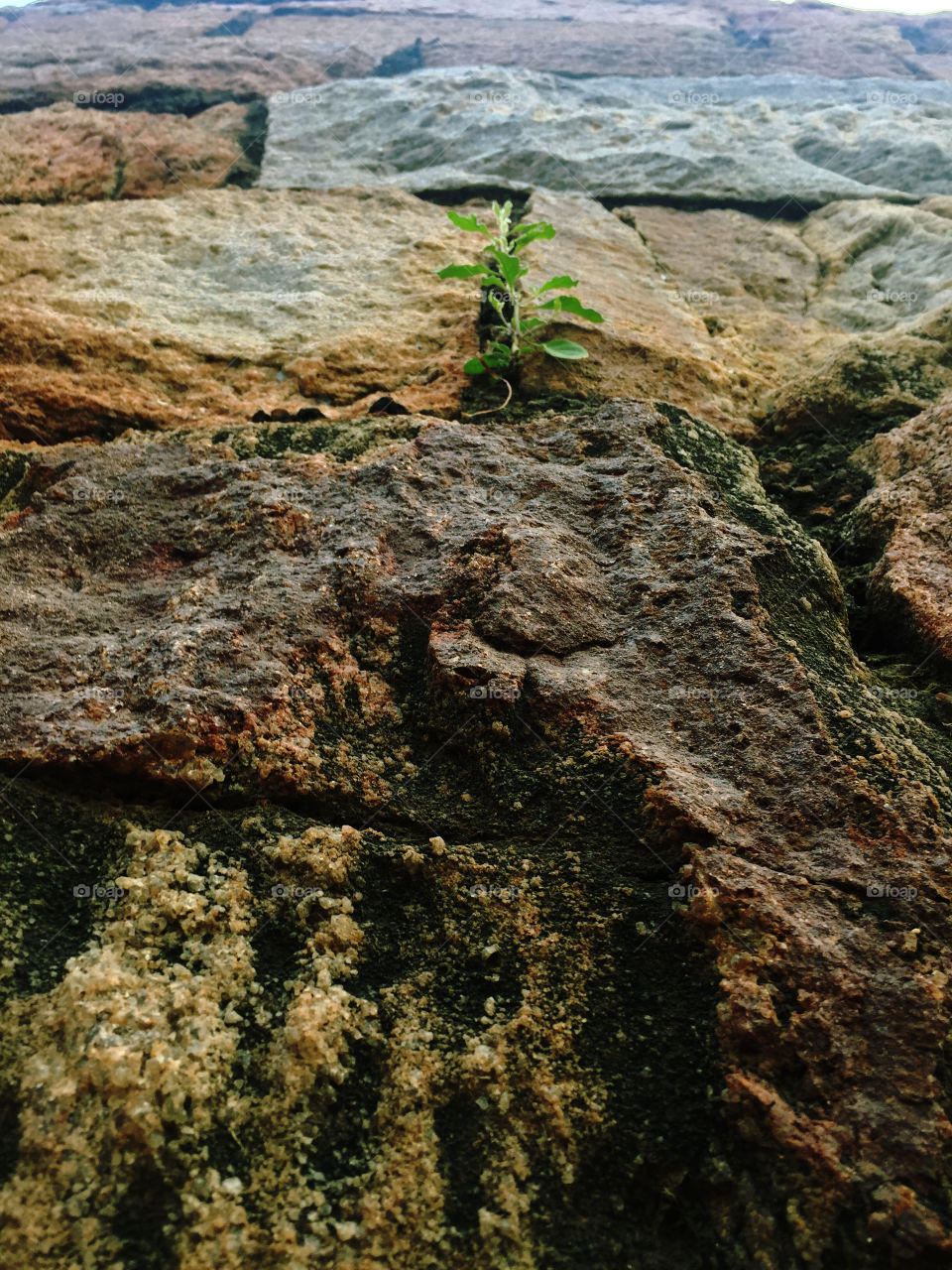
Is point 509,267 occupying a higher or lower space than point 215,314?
higher

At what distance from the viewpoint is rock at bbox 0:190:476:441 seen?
233 cm

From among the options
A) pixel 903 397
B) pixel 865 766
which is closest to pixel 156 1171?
pixel 865 766

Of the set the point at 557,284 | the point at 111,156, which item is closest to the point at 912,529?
the point at 557,284

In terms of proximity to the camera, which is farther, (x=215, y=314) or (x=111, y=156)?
(x=111, y=156)

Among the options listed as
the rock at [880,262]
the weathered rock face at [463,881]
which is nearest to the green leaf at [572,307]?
the weathered rock face at [463,881]

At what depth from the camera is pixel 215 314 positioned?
268 centimetres

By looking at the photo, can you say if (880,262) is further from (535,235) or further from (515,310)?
(515,310)

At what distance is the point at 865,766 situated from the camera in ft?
4.70

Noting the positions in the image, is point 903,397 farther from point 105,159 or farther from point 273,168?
point 105,159

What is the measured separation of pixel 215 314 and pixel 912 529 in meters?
2.09

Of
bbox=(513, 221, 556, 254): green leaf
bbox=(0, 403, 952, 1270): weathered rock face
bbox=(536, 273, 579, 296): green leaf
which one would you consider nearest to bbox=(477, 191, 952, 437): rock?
bbox=(536, 273, 579, 296): green leaf

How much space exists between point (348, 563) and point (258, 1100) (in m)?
0.98

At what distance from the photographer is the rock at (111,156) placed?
3.42 m

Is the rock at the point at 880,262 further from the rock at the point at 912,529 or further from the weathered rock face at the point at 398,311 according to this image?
the rock at the point at 912,529
